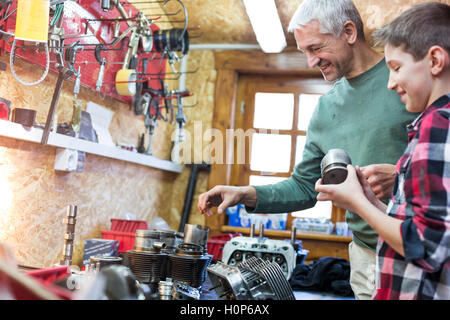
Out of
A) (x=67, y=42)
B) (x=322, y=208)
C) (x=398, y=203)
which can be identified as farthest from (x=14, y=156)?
(x=322, y=208)

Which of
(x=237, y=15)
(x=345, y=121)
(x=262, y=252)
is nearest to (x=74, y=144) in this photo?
(x=262, y=252)

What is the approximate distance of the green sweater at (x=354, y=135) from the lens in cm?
155

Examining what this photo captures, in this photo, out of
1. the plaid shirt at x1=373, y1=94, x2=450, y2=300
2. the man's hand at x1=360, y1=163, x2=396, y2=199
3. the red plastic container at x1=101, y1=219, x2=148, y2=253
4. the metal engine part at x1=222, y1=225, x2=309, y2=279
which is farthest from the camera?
the red plastic container at x1=101, y1=219, x2=148, y2=253

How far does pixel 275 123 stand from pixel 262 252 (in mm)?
2282

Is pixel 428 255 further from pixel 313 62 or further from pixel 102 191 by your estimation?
pixel 102 191

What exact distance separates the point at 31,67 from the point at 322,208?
3069 mm

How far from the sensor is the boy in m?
0.82

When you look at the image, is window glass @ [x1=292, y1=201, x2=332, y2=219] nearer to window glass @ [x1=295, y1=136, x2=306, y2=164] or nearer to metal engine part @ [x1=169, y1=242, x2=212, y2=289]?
window glass @ [x1=295, y1=136, x2=306, y2=164]

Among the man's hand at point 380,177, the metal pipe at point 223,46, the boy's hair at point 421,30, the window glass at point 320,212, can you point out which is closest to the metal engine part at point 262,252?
the man's hand at point 380,177

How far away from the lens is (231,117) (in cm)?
465

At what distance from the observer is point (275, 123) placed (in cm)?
473

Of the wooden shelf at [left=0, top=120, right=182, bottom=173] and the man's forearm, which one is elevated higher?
the wooden shelf at [left=0, top=120, right=182, bottom=173]

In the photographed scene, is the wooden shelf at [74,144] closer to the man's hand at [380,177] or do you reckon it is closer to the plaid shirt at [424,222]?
the man's hand at [380,177]

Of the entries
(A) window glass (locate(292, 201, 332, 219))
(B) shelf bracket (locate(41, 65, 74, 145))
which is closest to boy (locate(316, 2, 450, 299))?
(B) shelf bracket (locate(41, 65, 74, 145))
